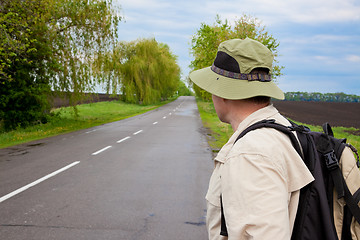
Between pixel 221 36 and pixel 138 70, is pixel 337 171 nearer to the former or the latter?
pixel 221 36

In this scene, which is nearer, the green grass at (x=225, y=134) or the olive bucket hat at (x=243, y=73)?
the olive bucket hat at (x=243, y=73)

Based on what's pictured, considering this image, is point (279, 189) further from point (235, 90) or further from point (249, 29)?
point (249, 29)

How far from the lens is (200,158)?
361 inches

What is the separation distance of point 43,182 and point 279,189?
20.2 feet

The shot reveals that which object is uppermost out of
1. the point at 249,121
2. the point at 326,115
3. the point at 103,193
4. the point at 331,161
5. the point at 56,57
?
the point at 56,57

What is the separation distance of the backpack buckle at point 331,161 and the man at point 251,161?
0.19 metres

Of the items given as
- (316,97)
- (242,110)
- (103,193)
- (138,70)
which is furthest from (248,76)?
(316,97)

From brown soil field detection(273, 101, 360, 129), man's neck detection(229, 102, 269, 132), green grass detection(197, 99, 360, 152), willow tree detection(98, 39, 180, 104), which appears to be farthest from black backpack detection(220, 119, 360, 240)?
willow tree detection(98, 39, 180, 104)

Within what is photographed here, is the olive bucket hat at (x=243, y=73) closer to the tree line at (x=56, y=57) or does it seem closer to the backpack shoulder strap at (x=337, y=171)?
the backpack shoulder strap at (x=337, y=171)

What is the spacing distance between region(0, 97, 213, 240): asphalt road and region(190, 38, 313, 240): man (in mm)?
2791

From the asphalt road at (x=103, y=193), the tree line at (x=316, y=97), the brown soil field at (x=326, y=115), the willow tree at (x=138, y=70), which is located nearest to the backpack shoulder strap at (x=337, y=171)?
the asphalt road at (x=103, y=193)

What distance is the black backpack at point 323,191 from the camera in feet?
4.12

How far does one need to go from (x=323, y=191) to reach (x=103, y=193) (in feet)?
15.9

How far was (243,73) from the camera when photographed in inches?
56.9
